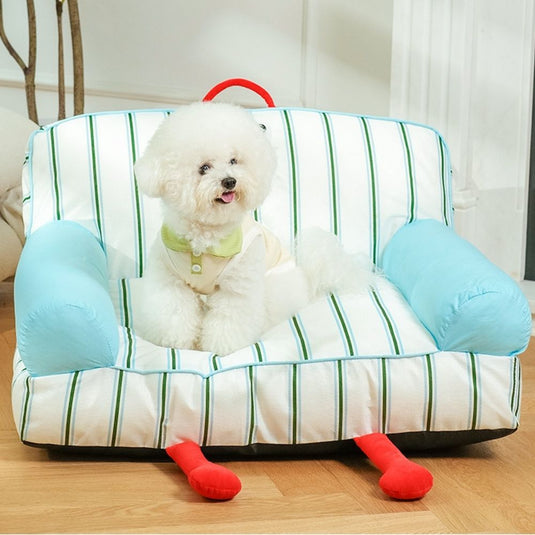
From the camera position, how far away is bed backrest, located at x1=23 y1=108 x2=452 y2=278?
1.91 m

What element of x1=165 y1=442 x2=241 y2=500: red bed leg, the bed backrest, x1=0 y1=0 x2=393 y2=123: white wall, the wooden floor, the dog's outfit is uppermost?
x1=0 y1=0 x2=393 y2=123: white wall

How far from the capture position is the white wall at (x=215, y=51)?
327 centimetres

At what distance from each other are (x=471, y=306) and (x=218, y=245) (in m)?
0.49

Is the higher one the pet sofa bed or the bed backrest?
the bed backrest

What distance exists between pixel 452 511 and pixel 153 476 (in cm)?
51

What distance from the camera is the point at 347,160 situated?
6.63ft

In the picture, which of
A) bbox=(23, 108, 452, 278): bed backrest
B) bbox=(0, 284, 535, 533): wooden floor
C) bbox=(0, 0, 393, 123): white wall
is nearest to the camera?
bbox=(0, 284, 535, 533): wooden floor

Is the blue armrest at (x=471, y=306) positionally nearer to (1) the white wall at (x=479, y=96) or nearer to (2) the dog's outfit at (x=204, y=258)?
(2) the dog's outfit at (x=204, y=258)

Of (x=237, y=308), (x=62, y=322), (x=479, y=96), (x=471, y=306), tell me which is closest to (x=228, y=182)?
(x=237, y=308)

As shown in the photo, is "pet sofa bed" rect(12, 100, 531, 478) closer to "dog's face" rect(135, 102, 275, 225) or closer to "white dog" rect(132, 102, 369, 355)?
"white dog" rect(132, 102, 369, 355)

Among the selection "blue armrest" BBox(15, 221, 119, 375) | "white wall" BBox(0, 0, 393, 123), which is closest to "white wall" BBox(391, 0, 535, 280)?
"white wall" BBox(0, 0, 393, 123)

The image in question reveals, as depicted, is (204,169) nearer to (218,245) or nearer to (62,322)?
(218,245)

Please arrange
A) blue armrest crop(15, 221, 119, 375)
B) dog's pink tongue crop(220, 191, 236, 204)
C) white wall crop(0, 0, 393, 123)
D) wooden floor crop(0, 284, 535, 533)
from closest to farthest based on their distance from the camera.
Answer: wooden floor crop(0, 284, 535, 533), blue armrest crop(15, 221, 119, 375), dog's pink tongue crop(220, 191, 236, 204), white wall crop(0, 0, 393, 123)

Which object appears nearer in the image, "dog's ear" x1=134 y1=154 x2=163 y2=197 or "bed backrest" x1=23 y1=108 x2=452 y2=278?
"dog's ear" x1=134 y1=154 x2=163 y2=197
